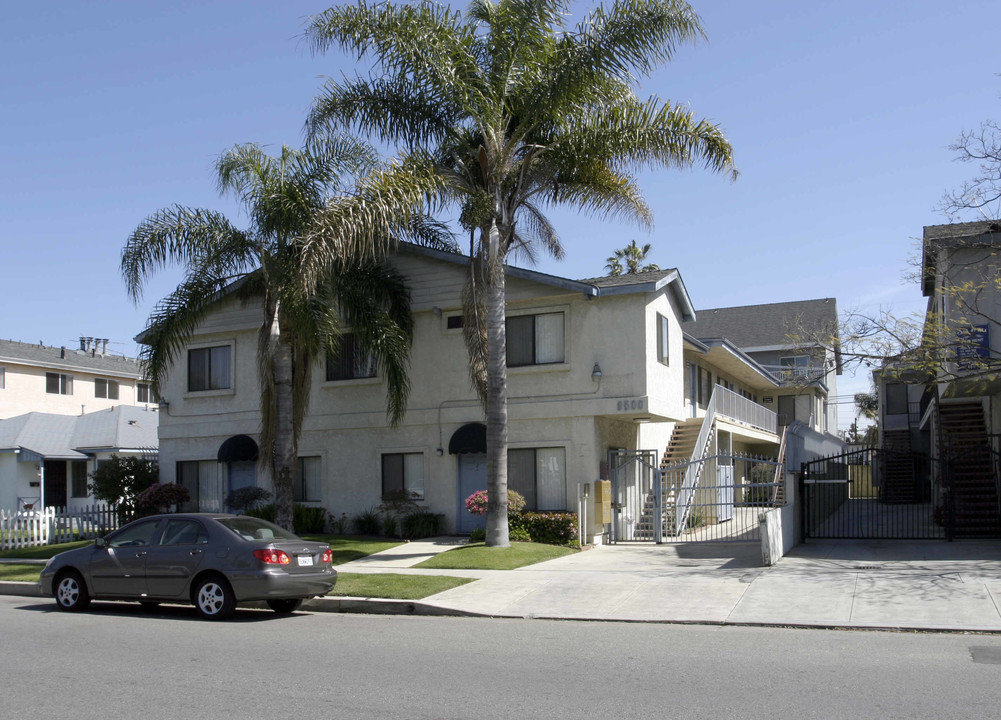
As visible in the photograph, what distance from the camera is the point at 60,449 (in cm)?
3528

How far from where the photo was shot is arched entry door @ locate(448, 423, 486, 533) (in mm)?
21875

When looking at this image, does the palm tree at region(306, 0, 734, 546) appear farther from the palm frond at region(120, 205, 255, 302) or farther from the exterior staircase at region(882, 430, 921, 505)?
the exterior staircase at region(882, 430, 921, 505)

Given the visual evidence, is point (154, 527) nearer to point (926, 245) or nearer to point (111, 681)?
point (111, 681)

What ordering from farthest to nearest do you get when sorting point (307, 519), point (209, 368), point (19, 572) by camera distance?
point (209, 368), point (307, 519), point (19, 572)

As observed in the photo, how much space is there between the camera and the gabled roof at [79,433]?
35000 millimetres

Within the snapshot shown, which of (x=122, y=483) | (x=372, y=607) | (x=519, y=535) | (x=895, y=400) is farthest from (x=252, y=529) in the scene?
(x=895, y=400)

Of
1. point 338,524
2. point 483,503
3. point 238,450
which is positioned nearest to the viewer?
point 483,503

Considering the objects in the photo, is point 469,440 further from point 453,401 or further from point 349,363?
point 349,363

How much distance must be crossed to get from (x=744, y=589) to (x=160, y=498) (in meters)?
15.8

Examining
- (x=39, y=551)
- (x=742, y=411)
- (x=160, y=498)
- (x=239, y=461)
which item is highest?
(x=742, y=411)

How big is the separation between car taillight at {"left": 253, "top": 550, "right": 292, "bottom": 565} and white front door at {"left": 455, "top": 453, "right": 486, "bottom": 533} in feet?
32.5

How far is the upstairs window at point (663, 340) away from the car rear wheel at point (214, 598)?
12442 mm

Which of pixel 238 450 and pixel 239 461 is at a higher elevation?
pixel 238 450

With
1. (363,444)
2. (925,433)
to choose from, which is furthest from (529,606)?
(925,433)
